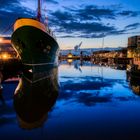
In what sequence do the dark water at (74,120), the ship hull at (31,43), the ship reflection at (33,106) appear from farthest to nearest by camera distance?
the ship hull at (31,43), the ship reflection at (33,106), the dark water at (74,120)

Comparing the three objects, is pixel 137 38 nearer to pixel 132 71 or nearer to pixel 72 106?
pixel 132 71

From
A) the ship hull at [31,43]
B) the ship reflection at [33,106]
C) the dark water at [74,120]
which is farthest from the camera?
the ship hull at [31,43]

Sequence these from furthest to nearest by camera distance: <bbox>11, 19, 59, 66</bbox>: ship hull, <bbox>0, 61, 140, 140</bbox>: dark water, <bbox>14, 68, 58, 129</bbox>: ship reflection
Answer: <bbox>11, 19, 59, 66</bbox>: ship hull
<bbox>14, 68, 58, 129</bbox>: ship reflection
<bbox>0, 61, 140, 140</bbox>: dark water

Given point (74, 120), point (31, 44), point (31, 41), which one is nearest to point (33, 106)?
point (74, 120)

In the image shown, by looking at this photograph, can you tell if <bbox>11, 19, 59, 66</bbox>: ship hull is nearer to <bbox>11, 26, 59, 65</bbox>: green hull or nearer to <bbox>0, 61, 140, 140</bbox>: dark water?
<bbox>11, 26, 59, 65</bbox>: green hull

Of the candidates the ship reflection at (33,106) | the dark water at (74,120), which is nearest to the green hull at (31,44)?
the ship reflection at (33,106)

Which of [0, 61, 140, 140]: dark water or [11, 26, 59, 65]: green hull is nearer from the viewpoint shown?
[0, 61, 140, 140]: dark water

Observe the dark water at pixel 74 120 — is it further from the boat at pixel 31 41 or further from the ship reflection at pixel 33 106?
the boat at pixel 31 41

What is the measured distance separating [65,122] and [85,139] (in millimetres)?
3273

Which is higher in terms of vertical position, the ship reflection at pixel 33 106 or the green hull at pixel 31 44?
the green hull at pixel 31 44

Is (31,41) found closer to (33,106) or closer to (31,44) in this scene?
(31,44)

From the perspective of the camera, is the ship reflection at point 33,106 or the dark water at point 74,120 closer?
the dark water at point 74,120

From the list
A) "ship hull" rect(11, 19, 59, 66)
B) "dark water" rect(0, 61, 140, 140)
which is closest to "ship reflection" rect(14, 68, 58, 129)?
"dark water" rect(0, 61, 140, 140)

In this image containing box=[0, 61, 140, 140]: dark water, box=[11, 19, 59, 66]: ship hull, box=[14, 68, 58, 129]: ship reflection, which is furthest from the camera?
box=[11, 19, 59, 66]: ship hull
